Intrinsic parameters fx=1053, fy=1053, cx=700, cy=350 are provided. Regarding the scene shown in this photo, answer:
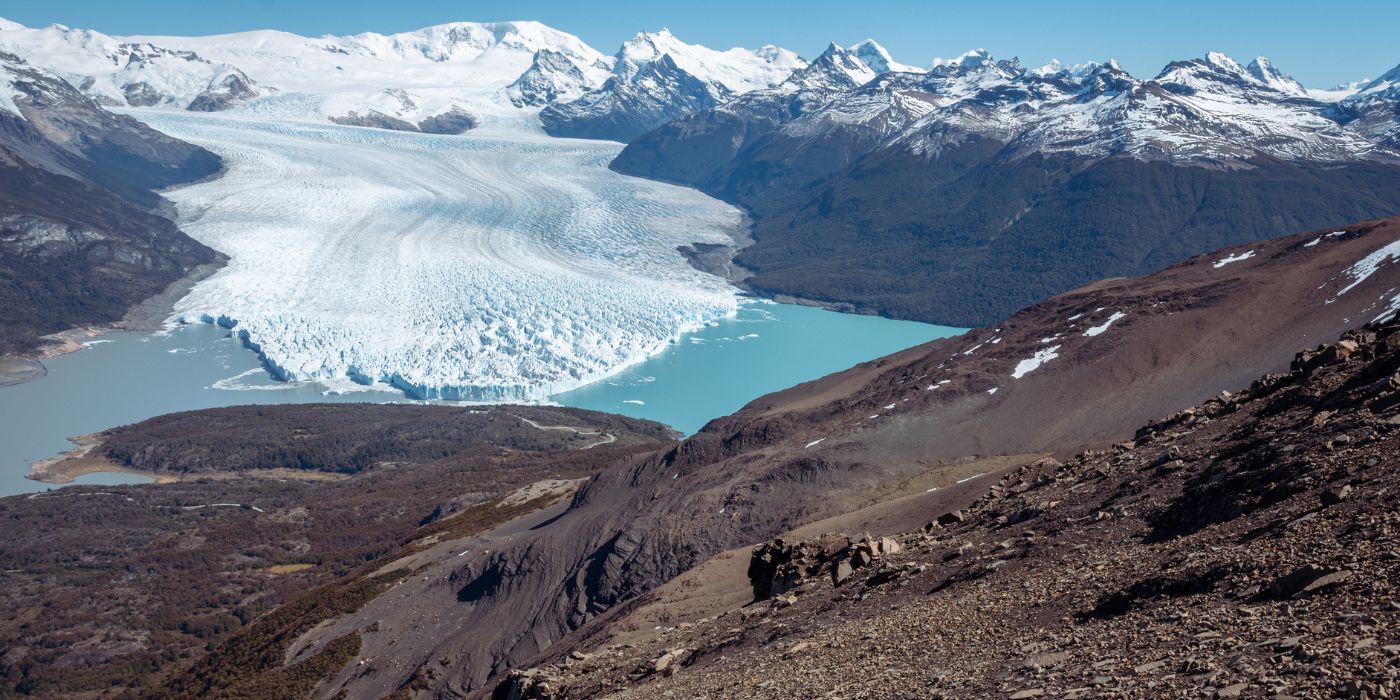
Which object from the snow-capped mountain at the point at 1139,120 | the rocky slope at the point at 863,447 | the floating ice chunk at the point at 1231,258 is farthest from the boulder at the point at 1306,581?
the snow-capped mountain at the point at 1139,120

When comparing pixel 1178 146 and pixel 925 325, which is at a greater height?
pixel 1178 146

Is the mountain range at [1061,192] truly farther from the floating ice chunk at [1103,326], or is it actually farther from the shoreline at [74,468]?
the floating ice chunk at [1103,326]

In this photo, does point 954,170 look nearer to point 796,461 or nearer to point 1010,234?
point 1010,234

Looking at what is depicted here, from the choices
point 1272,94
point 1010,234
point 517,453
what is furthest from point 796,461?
point 1272,94

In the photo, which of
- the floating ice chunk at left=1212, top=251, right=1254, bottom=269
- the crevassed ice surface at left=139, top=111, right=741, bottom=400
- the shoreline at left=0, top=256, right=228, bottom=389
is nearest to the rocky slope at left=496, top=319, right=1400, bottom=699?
the floating ice chunk at left=1212, top=251, right=1254, bottom=269

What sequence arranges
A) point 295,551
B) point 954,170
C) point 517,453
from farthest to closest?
point 954,170
point 517,453
point 295,551

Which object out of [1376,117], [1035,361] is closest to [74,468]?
[1035,361]
